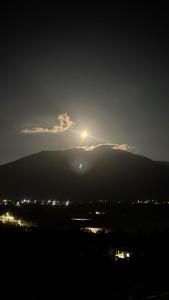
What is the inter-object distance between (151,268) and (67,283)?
23.0 ft

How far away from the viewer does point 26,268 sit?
27.6 metres

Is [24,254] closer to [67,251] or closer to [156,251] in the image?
[67,251]

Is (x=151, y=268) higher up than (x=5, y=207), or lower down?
lower down


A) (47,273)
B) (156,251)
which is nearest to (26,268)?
(47,273)

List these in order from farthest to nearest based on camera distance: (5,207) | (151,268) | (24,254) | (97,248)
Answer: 1. (5,207)
2. (97,248)
3. (24,254)
4. (151,268)

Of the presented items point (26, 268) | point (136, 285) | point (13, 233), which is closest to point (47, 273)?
point (26, 268)

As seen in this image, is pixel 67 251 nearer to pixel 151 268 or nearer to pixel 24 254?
pixel 24 254

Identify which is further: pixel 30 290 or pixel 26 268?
pixel 26 268

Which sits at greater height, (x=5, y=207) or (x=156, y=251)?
(x=5, y=207)

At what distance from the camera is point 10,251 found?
34156 millimetres

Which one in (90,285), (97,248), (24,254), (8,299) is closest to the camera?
(8,299)

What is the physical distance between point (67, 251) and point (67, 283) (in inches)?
385

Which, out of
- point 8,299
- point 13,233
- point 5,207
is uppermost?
point 5,207

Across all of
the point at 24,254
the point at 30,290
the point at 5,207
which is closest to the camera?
the point at 30,290
